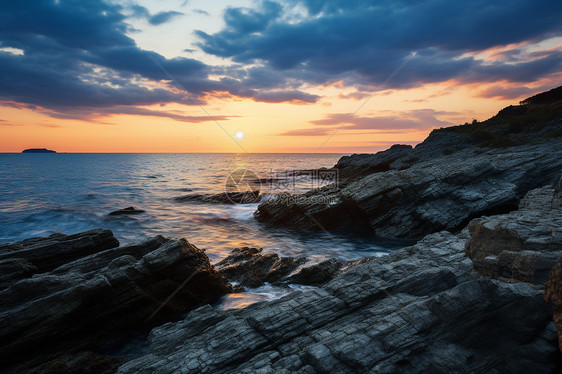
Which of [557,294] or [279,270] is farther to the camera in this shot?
[279,270]

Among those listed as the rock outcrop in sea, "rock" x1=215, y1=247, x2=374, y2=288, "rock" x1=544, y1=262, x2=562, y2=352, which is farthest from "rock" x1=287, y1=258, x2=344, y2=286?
"rock" x1=544, y1=262, x2=562, y2=352

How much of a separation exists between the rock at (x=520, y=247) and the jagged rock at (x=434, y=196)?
41.1 feet

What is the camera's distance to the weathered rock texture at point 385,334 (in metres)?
6.88

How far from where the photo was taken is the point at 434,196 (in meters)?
25.4

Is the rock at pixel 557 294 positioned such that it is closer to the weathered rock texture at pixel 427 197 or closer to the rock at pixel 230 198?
the weathered rock texture at pixel 427 197

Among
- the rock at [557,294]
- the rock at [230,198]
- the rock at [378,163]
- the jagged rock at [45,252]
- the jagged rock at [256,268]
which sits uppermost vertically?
the rock at [378,163]

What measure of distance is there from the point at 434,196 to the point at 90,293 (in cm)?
2634

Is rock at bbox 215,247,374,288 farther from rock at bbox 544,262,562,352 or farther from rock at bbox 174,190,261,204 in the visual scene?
rock at bbox 174,190,261,204

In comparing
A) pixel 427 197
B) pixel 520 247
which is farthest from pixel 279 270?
pixel 427 197

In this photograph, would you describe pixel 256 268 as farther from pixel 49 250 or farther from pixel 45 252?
pixel 45 252

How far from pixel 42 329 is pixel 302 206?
23519mm

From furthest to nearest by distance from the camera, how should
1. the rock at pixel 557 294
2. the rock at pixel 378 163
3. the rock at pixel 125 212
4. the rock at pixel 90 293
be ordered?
the rock at pixel 378 163
the rock at pixel 125 212
the rock at pixel 90 293
the rock at pixel 557 294

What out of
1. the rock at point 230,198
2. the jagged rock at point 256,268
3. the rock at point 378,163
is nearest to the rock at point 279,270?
the jagged rock at point 256,268

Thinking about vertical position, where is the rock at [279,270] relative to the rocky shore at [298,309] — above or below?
below
